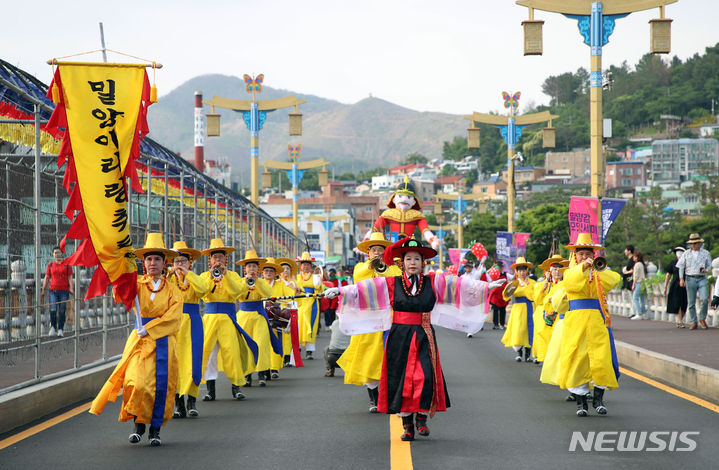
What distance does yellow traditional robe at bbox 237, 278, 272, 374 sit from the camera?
1208cm

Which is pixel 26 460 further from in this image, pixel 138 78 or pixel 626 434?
pixel 626 434

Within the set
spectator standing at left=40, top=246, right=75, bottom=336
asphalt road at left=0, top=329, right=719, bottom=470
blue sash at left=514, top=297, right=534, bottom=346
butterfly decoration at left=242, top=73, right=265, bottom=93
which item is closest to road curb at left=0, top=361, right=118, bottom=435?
asphalt road at left=0, top=329, right=719, bottom=470

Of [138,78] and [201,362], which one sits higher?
[138,78]

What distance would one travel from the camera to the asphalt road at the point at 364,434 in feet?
23.4

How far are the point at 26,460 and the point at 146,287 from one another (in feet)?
6.11

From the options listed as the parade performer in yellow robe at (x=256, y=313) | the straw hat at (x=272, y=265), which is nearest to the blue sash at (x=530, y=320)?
the straw hat at (x=272, y=265)

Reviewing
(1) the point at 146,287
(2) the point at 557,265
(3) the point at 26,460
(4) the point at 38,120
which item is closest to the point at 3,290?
(4) the point at 38,120

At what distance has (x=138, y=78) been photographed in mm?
9547

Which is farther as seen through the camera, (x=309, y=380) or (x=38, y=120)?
(x=309, y=380)

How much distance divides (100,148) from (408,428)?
13.3 feet

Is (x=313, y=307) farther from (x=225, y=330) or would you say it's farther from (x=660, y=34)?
(x=660, y=34)

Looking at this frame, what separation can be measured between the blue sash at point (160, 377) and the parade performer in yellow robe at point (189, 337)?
4.25 feet

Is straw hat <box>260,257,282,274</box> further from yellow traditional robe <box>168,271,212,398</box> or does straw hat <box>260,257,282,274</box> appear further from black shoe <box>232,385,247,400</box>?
yellow traditional robe <box>168,271,212,398</box>

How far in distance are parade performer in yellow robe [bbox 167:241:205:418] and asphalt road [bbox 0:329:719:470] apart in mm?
288
